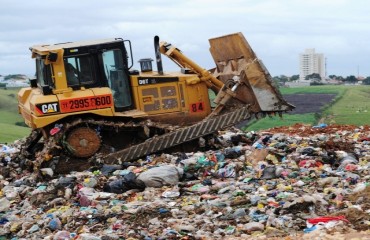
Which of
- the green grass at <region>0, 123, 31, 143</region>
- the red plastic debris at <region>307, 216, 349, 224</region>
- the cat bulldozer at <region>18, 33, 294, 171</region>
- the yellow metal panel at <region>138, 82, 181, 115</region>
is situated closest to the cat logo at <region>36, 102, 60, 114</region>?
the cat bulldozer at <region>18, 33, 294, 171</region>

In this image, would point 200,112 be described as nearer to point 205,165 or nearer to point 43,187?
point 205,165

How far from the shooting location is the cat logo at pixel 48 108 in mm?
10898

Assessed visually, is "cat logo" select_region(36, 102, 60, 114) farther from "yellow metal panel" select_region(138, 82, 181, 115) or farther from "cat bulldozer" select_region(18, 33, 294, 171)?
"yellow metal panel" select_region(138, 82, 181, 115)

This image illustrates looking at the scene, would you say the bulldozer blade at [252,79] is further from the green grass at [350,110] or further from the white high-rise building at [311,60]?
the white high-rise building at [311,60]

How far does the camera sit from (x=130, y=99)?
11.7m

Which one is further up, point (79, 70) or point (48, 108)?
point (79, 70)

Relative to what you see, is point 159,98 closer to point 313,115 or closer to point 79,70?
point 79,70

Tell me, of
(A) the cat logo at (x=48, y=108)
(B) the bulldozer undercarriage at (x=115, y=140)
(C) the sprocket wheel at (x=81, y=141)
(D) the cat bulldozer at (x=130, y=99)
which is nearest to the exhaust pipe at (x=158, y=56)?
(D) the cat bulldozer at (x=130, y=99)

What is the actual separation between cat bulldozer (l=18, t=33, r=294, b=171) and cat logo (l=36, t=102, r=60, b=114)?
16 millimetres

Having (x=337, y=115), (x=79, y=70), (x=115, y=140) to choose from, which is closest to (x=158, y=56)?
(x=79, y=70)

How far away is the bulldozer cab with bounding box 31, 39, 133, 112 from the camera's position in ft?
36.6

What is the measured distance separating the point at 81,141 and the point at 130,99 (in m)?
1.17

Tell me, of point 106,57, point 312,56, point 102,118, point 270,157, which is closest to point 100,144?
point 102,118

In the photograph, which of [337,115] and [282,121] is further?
[337,115]
